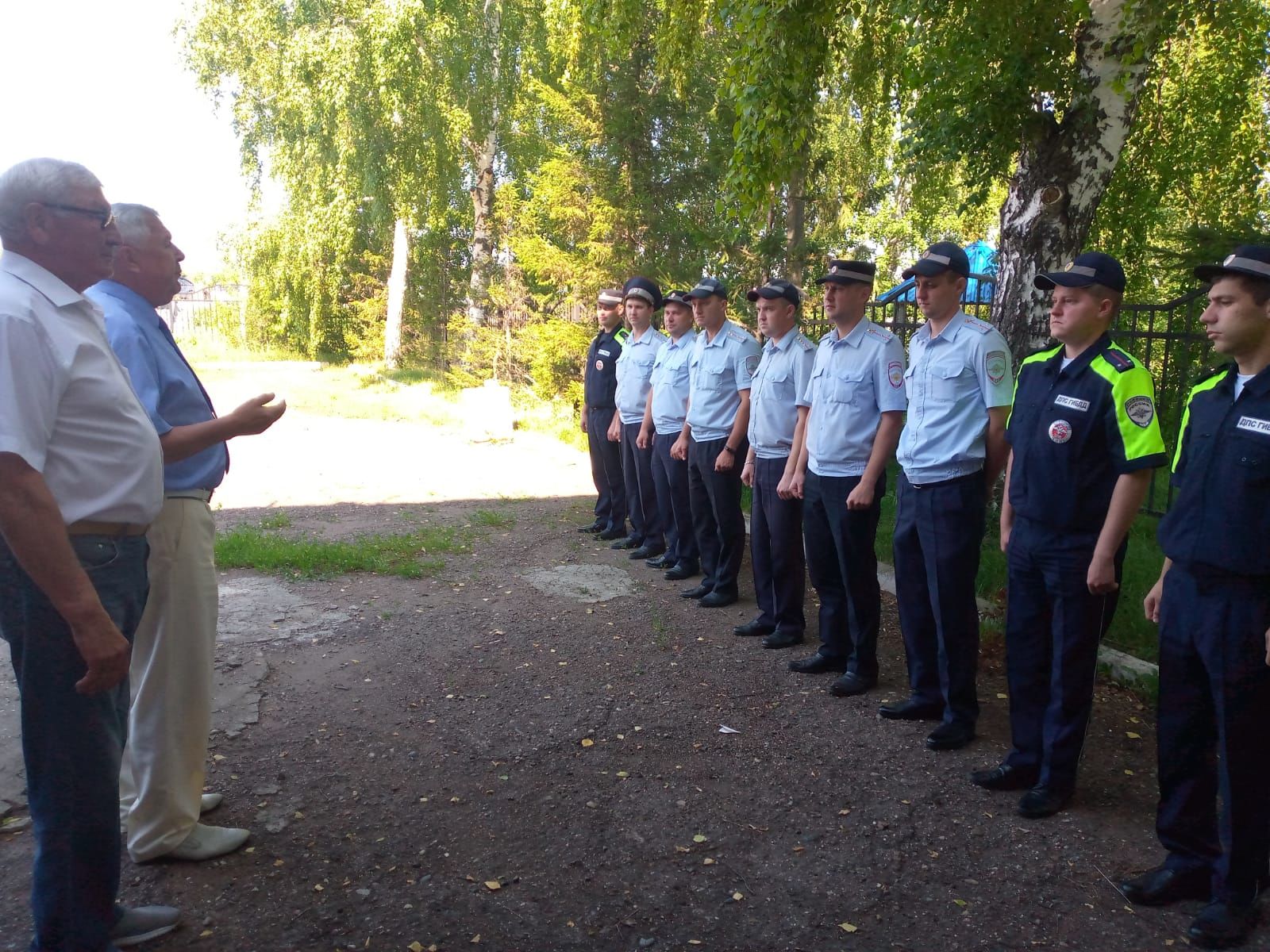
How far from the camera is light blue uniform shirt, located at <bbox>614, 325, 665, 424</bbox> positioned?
742 centimetres

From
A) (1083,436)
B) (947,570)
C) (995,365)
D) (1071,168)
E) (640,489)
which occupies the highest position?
(1071,168)

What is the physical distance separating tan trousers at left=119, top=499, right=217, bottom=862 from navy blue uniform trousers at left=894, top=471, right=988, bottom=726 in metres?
2.79

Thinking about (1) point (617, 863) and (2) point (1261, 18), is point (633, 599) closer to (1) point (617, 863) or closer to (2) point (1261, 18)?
(1) point (617, 863)

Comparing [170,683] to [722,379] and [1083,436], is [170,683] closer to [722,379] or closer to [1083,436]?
[1083,436]

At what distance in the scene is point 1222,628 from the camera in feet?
8.95

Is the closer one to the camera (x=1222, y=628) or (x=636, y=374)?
(x=1222, y=628)

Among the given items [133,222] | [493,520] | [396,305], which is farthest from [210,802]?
[396,305]

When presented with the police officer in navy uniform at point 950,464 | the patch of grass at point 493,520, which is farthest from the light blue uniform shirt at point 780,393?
the patch of grass at point 493,520

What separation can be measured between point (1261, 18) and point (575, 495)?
6.67 m

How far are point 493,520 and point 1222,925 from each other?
6.60 metres

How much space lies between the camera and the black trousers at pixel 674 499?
6.77 m

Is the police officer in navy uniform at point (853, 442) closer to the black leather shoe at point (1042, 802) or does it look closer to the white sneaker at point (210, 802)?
the black leather shoe at point (1042, 802)

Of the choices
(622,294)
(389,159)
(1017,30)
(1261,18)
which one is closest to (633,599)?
(622,294)

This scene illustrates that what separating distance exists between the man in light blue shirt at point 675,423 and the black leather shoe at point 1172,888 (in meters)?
4.13
